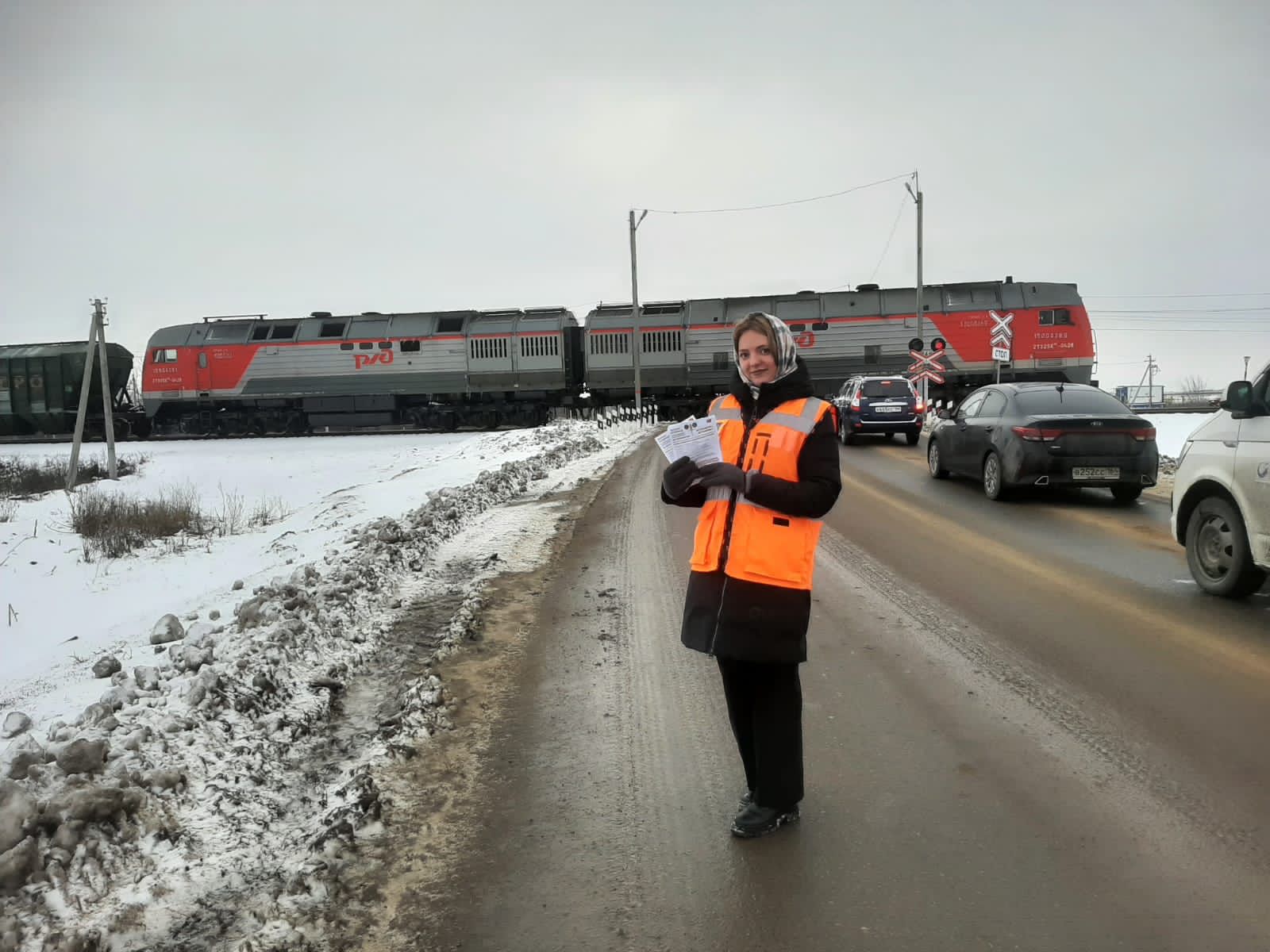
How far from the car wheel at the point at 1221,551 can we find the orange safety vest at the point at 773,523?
4.84 m

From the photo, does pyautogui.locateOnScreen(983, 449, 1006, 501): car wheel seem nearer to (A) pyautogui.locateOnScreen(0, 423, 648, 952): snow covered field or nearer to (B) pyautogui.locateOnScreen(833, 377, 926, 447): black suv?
(A) pyautogui.locateOnScreen(0, 423, 648, 952): snow covered field

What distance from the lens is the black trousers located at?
314 centimetres

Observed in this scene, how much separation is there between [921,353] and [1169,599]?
21242 millimetres

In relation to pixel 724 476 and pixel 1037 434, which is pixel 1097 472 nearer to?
pixel 1037 434

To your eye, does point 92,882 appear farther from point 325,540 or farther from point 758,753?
point 325,540

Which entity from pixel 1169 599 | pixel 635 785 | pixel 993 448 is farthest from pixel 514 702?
pixel 993 448

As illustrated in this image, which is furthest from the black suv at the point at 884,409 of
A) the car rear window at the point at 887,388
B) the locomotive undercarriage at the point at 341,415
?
the locomotive undercarriage at the point at 341,415

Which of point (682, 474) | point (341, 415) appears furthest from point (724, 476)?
point (341, 415)

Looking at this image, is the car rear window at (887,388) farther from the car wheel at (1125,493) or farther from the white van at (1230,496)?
the white van at (1230,496)

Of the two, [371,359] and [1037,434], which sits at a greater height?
[371,359]

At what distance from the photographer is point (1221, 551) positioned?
6.43 meters

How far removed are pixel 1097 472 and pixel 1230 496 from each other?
454 centimetres

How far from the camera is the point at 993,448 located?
11.5 m

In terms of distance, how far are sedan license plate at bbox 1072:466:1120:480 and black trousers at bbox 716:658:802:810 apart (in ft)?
29.2
